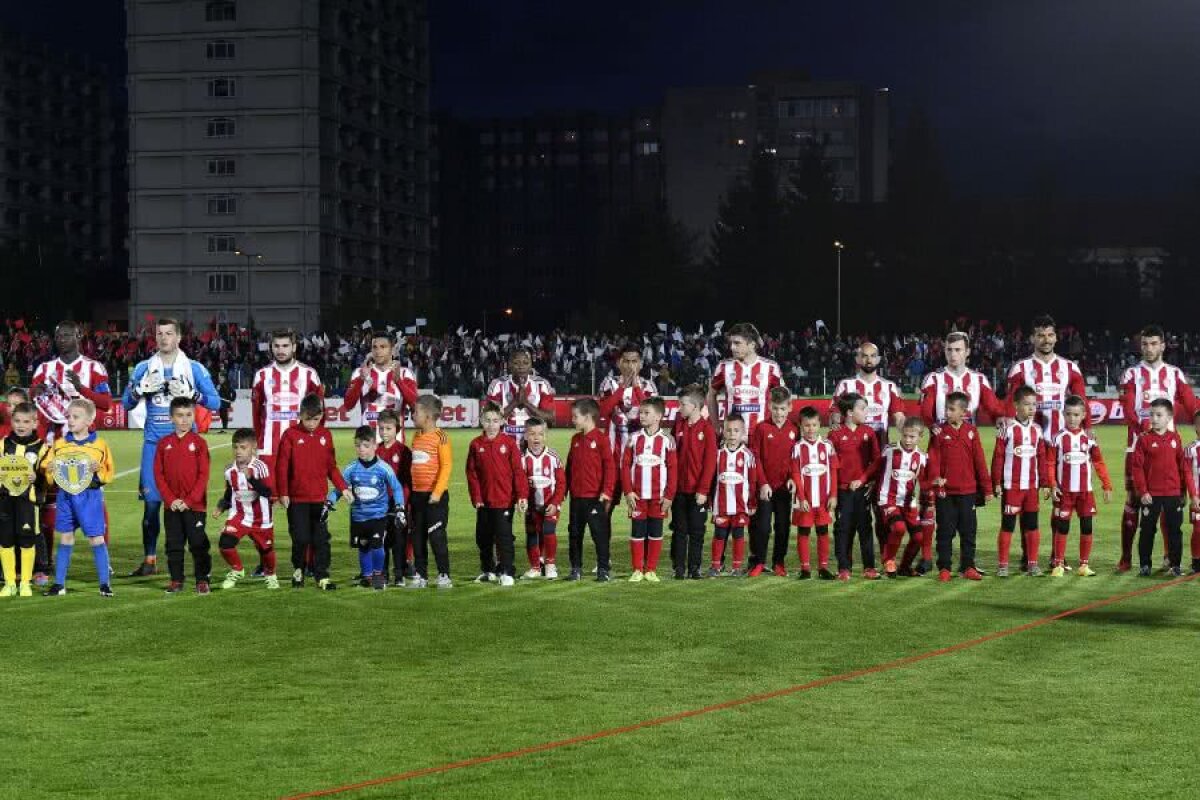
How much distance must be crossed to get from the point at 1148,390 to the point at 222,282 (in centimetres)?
9522

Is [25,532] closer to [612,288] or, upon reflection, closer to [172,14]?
[172,14]

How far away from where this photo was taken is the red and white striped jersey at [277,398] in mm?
15695

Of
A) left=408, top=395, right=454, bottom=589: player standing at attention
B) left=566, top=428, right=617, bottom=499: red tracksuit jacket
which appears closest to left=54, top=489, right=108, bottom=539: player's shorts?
left=408, top=395, right=454, bottom=589: player standing at attention

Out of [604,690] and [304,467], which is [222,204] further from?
[604,690]

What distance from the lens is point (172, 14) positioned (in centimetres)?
10431

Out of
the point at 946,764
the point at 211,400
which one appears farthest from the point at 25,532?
the point at 946,764

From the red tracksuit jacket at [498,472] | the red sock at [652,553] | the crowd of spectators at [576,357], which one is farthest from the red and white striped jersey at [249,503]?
the crowd of spectators at [576,357]

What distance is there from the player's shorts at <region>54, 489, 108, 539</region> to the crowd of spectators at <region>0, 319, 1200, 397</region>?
32394mm

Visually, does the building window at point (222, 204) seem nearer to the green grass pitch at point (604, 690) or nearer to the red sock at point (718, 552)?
the green grass pitch at point (604, 690)

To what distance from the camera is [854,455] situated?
50.0ft

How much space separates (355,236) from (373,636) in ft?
331

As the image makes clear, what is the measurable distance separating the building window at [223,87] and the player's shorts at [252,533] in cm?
9516

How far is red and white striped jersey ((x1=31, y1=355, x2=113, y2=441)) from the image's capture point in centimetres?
1566

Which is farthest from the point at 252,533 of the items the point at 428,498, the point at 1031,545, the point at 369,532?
the point at 1031,545
